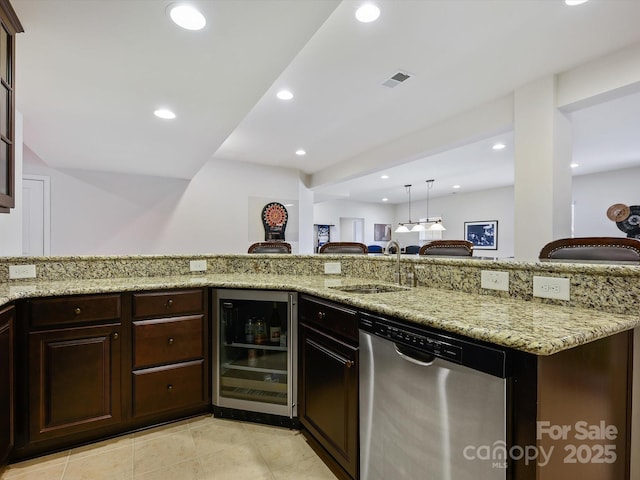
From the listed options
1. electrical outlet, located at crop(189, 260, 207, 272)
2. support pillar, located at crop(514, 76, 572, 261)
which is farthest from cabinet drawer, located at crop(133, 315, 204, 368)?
support pillar, located at crop(514, 76, 572, 261)

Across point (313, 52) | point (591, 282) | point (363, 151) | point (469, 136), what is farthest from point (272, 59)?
point (363, 151)

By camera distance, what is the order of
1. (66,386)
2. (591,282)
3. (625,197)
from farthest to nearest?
(625,197) < (66,386) < (591,282)

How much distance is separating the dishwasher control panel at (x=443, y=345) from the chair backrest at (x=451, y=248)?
1.75 metres

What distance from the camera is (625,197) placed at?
580 cm

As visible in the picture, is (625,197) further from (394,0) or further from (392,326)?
(392,326)

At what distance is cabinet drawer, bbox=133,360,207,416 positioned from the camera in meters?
1.94

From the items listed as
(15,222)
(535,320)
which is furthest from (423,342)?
(15,222)

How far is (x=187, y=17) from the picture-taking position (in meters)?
1.48

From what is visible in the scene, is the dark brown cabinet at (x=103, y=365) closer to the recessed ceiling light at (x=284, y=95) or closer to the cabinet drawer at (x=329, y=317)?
the cabinet drawer at (x=329, y=317)

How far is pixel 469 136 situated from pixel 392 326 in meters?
2.93

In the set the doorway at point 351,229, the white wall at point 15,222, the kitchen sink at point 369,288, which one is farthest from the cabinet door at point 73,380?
the doorway at point 351,229

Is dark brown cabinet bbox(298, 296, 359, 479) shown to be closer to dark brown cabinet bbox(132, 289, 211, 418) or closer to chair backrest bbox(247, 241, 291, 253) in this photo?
dark brown cabinet bbox(132, 289, 211, 418)

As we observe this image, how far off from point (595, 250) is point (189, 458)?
267 cm

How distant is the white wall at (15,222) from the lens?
8.63 ft
